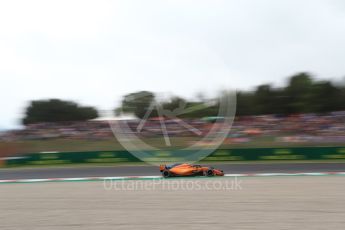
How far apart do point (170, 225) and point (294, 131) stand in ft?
63.9

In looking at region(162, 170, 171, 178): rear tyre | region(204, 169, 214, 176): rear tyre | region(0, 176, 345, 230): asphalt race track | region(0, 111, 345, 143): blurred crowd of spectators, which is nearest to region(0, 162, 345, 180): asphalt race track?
region(162, 170, 171, 178): rear tyre

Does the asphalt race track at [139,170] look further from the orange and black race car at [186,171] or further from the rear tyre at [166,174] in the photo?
the orange and black race car at [186,171]

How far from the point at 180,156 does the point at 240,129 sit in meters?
8.12

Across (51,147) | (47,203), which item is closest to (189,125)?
(51,147)

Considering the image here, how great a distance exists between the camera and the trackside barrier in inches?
686

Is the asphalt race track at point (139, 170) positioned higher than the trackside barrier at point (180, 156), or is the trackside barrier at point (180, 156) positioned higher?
the trackside barrier at point (180, 156)

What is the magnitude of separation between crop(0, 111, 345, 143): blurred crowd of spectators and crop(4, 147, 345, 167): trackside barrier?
3.49 metres

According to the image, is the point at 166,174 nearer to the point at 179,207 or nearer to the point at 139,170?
the point at 139,170

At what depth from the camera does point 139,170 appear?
15219 mm

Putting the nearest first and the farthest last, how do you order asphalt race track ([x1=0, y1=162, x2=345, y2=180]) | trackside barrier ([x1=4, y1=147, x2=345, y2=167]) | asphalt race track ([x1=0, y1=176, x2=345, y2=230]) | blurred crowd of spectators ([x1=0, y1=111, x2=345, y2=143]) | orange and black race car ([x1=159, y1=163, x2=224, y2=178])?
asphalt race track ([x1=0, y1=176, x2=345, y2=230])
orange and black race car ([x1=159, y1=163, x2=224, y2=178])
asphalt race track ([x1=0, y1=162, x2=345, y2=180])
trackside barrier ([x1=4, y1=147, x2=345, y2=167])
blurred crowd of spectators ([x1=0, y1=111, x2=345, y2=143])

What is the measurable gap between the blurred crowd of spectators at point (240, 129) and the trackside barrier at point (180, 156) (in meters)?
3.49

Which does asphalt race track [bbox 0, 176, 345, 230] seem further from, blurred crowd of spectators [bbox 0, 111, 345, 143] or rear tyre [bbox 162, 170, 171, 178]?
blurred crowd of spectators [bbox 0, 111, 345, 143]

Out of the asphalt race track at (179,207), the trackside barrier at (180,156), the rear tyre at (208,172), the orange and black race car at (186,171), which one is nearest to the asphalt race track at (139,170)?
the trackside barrier at (180,156)

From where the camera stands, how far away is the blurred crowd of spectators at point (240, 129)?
2303cm
